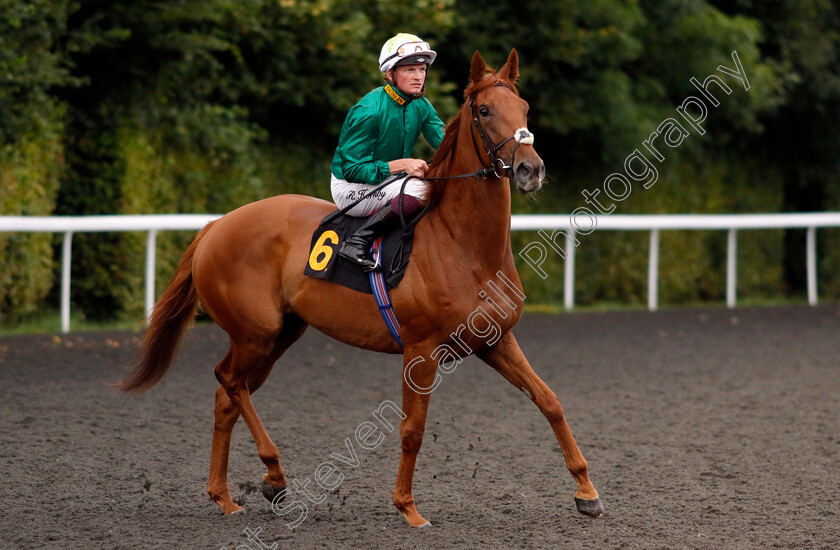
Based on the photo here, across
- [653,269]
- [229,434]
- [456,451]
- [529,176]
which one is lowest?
[456,451]

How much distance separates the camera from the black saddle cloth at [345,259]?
4598 mm

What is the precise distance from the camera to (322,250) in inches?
190

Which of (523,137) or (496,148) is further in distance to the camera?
(496,148)

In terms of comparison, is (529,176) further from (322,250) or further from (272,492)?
(272,492)

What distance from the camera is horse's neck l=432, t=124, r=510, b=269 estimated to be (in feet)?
14.7

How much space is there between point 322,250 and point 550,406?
1313 mm

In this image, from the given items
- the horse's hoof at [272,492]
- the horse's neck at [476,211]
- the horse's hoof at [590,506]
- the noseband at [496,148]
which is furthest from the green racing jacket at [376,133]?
the horse's hoof at [590,506]

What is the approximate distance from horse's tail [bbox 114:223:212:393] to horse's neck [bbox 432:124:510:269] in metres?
1.57

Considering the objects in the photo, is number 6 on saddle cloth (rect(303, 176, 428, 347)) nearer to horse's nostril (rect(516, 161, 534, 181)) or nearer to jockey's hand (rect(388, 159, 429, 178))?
jockey's hand (rect(388, 159, 429, 178))

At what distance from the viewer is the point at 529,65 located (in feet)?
42.5

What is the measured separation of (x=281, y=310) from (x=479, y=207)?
1.20 metres

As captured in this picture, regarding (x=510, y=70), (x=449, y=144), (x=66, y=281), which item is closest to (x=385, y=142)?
(x=449, y=144)

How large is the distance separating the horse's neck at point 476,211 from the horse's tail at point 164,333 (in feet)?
5.15

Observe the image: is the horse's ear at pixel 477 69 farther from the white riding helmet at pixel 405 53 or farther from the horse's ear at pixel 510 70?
the white riding helmet at pixel 405 53
